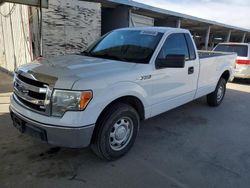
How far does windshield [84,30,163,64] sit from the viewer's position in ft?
12.5

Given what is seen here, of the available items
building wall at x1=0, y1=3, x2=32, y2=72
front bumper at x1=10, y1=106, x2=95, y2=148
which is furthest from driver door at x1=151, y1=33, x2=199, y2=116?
building wall at x1=0, y1=3, x2=32, y2=72

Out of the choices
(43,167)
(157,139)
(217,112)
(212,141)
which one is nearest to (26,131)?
(43,167)

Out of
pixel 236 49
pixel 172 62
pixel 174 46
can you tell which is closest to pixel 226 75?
pixel 174 46

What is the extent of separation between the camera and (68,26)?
336 inches

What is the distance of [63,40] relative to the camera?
8.47 meters

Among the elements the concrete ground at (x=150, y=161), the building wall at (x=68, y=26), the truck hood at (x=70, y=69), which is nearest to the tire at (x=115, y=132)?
the concrete ground at (x=150, y=161)

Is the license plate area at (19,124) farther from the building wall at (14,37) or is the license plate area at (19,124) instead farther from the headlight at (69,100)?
the building wall at (14,37)

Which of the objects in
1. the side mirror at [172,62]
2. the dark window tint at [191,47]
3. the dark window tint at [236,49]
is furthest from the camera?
the dark window tint at [236,49]

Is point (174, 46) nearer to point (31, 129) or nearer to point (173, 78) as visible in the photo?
point (173, 78)

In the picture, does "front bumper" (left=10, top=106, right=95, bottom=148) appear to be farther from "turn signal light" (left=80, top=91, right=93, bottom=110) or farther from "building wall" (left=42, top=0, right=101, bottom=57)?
"building wall" (left=42, top=0, right=101, bottom=57)

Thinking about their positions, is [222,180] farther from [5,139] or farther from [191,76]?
[5,139]

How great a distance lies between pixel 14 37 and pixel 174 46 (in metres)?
8.52

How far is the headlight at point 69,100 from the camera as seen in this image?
2.76 metres

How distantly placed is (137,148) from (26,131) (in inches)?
68.1
